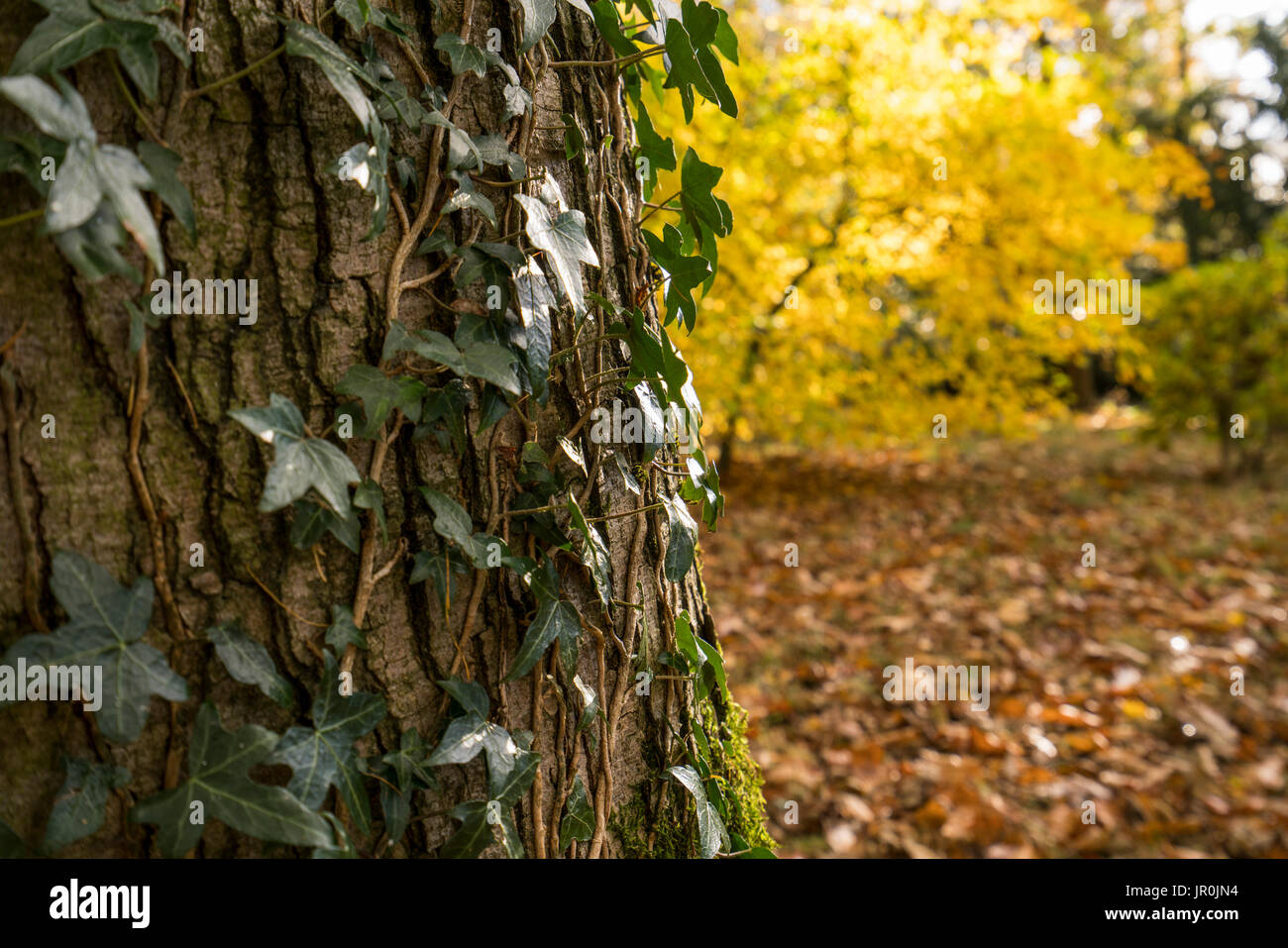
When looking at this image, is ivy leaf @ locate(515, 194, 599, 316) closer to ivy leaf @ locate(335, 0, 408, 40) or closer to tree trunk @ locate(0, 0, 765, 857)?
tree trunk @ locate(0, 0, 765, 857)

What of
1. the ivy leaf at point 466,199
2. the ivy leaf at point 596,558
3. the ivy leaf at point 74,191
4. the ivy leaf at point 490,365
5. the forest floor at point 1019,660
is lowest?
the forest floor at point 1019,660

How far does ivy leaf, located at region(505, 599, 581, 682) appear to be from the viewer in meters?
1.03

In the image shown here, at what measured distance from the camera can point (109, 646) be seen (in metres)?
0.80

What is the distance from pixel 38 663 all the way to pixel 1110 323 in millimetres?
7108

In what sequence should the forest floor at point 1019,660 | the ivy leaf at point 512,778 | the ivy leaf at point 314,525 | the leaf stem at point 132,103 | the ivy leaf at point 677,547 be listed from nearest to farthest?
the leaf stem at point 132,103
the ivy leaf at point 314,525
the ivy leaf at point 512,778
the ivy leaf at point 677,547
the forest floor at point 1019,660

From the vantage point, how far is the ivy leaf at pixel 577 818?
3.60 ft

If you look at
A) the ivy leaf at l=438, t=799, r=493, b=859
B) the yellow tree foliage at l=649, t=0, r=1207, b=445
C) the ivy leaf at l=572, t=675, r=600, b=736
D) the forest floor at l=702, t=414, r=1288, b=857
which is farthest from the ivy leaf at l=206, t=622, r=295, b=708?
the yellow tree foliage at l=649, t=0, r=1207, b=445

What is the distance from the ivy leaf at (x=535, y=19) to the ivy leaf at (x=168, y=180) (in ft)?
1.37

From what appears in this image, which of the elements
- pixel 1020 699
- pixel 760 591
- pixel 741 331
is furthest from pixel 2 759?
pixel 741 331

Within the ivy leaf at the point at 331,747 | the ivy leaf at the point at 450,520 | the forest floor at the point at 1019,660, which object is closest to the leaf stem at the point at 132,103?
the ivy leaf at the point at 450,520

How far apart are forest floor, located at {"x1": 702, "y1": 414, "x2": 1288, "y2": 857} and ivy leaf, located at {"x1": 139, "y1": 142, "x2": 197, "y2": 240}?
2368mm

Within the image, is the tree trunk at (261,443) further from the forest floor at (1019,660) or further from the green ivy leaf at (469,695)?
the forest floor at (1019,660)

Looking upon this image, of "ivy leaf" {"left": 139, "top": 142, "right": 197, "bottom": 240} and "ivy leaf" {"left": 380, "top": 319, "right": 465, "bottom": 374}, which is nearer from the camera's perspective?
"ivy leaf" {"left": 139, "top": 142, "right": 197, "bottom": 240}
